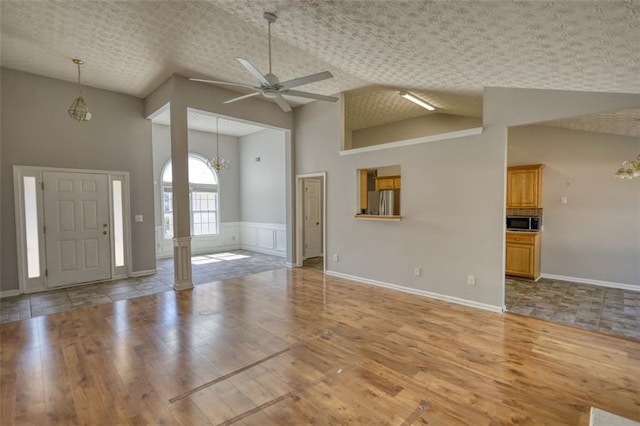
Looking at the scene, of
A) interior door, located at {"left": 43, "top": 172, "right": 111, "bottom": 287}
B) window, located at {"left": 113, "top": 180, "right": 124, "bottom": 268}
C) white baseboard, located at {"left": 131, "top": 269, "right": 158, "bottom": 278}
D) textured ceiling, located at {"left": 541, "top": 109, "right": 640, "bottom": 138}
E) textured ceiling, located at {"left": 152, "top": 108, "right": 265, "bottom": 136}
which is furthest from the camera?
textured ceiling, located at {"left": 152, "top": 108, "right": 265, "bottom": 136}

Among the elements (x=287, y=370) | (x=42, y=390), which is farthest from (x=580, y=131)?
(x=42, y=390)

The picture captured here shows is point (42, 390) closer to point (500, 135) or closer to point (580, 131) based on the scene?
point (500, 135)

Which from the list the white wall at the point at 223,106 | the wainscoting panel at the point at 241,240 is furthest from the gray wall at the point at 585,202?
the wainscoting panel at the point at 241,240

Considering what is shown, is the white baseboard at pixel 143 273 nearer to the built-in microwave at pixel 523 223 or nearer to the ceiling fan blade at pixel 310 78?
the ceiling fan blade at pixel 310 78

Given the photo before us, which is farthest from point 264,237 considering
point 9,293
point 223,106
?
point 9,293

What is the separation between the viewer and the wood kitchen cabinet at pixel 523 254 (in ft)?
17.8

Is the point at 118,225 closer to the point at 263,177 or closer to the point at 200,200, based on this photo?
the point at 200,200

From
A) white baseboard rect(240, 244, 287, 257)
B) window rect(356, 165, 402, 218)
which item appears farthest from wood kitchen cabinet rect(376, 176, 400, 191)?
white baseboard rect(240, 244, 287, 257)

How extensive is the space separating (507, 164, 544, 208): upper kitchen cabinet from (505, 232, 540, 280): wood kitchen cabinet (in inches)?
23.3

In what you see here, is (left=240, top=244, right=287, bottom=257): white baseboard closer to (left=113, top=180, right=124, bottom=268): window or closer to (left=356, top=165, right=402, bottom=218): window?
(left=356, top=165, right=402, bottom=218): window

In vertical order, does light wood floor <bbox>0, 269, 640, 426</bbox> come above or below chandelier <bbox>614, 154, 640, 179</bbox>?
below

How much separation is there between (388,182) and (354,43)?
415 cm

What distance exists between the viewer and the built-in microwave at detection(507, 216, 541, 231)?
18.2ft

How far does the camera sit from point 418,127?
23.7ft
